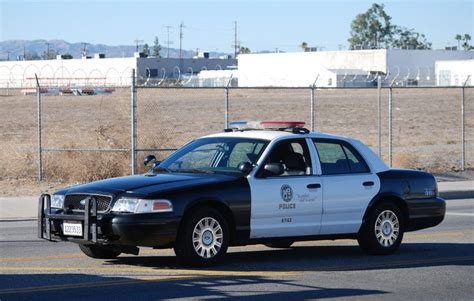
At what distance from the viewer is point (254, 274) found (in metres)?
11.5

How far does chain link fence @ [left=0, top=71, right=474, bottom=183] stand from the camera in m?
23.9

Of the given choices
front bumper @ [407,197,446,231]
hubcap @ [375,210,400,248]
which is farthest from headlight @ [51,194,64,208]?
front bumper @ [407,197,446,231]

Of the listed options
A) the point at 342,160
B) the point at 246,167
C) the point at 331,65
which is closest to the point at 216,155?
the point at 246,167

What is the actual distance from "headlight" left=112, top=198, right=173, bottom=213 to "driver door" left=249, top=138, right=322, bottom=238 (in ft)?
4.01

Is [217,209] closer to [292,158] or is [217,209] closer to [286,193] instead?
[286,193]

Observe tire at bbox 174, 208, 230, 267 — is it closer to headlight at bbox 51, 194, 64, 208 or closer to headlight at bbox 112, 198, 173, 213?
headlight at bbox 112, 198, 173, 213

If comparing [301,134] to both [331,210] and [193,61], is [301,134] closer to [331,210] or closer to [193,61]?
[331,210]

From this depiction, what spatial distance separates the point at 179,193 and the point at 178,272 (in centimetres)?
88

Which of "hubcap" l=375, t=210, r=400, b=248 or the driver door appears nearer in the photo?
the driver door

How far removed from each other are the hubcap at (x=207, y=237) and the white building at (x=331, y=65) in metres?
88.2

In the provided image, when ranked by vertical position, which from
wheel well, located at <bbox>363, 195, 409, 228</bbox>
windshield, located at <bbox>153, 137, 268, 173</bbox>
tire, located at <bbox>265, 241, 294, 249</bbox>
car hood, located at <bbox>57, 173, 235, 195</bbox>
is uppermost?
windshield, located at <bbox>153, 137, 268, 173</bbox>

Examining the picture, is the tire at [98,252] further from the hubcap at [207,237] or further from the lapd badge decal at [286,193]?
the lapd badge decal at [286,193]

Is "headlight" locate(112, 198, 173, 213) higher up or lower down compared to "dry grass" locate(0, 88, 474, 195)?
Answer: lower down

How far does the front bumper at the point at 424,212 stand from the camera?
1365 cm
